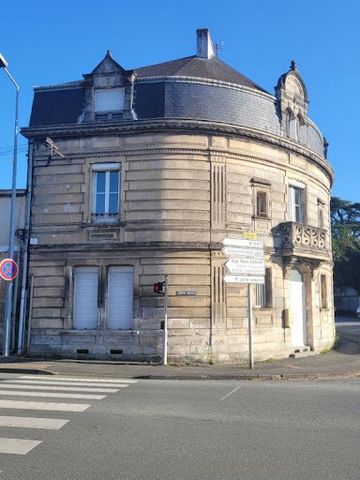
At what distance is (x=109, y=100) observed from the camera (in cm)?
1827

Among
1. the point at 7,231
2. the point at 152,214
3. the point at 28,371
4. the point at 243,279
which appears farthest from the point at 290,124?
the point at 28,371

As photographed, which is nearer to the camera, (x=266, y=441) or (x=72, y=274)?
(x=266, y=441)

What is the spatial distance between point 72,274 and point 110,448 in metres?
12.1

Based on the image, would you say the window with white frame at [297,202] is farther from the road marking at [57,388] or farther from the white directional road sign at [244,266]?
the road marking at [57,388]

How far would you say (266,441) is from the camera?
638 cm

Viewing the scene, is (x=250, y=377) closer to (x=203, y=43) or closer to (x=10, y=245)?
(x=10, y=245)

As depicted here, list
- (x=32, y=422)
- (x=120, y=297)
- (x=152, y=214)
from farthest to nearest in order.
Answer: (x=120, y=297) < (x=152, y=214) < (x=32, y=422)

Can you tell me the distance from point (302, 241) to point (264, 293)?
2452 mm

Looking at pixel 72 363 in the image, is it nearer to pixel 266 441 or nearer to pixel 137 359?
pixel 137 359

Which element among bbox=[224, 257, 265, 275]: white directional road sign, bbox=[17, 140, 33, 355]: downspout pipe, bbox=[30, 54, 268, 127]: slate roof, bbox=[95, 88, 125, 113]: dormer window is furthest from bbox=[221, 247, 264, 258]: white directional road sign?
bbox=[17, 140, 33, 355]: downspout pipe

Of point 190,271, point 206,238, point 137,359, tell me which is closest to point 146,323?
point 137,359

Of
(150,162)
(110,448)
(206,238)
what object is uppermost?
(150,162)

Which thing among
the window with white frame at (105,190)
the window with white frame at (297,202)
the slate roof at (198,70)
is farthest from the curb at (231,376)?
the slate roof at (198,70)

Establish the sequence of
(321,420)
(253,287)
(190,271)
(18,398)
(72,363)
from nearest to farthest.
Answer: (321,420)
(18,398)
(72,363)
(190,271)
(253,287)
